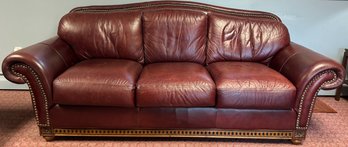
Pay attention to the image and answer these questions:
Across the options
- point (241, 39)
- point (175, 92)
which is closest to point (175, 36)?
point (241, 39)

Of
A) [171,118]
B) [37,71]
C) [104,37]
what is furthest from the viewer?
[104,37]

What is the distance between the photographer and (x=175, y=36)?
2.37 metres

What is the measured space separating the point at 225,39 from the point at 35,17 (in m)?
1.81

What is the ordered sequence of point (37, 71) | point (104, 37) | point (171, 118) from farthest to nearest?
point (104, 37) → point (171, 118) → point (37, 71)

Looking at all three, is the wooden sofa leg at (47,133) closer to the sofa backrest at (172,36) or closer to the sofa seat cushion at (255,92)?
the sofa backrest at (172,36)

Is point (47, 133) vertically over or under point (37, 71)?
under

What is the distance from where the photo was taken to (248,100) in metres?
1.83

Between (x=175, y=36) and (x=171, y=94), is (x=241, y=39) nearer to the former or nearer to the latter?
(x=175, y=36)

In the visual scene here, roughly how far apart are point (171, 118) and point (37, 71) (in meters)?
0.90

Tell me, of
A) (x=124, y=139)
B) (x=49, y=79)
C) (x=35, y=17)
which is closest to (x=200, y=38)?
(x=124, y=139)

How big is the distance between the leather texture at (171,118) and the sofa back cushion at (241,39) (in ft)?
2.02

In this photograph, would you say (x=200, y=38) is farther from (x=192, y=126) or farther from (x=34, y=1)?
(x=34, y=1)

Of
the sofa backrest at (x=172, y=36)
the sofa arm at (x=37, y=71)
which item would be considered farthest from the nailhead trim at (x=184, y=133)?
the sofa backrest at (x=172, y=36)

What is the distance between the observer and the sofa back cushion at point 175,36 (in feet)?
7.75
